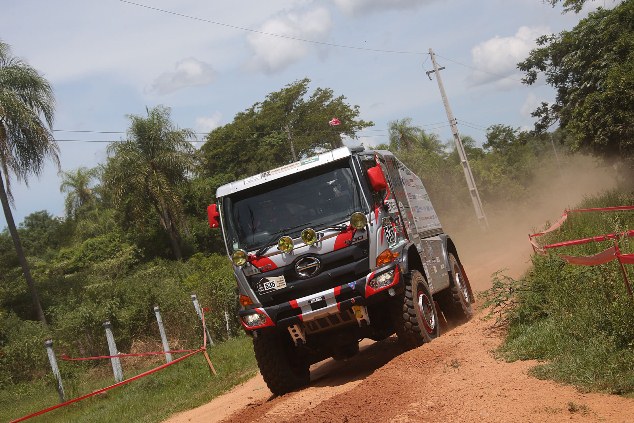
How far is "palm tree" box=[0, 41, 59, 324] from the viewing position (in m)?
25.3

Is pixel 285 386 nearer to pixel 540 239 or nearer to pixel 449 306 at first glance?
pixel 449 306

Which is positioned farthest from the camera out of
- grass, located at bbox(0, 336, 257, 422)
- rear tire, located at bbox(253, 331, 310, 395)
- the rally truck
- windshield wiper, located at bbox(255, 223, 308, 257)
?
grass, located at bbox(0, 336, 257, 422)

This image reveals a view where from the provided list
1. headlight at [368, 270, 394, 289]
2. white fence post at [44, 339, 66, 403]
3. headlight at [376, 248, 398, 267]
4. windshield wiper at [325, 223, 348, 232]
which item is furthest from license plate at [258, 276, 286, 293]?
white fence post at [44, 339, 66, 403]

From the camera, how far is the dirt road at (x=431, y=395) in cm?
604

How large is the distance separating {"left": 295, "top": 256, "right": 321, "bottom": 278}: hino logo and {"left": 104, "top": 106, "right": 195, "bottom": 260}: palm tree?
106ft

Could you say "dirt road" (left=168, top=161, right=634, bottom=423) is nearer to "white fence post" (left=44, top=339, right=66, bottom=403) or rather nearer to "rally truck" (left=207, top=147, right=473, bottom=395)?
"rally truck" (left=207, top=147, right=473, bottom=395)

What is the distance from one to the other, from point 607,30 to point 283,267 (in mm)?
26301


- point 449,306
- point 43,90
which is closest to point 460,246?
point 43,90

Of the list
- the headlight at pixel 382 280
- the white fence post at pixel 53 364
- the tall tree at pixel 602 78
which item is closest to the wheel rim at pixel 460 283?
the headlight at pixel 382 280

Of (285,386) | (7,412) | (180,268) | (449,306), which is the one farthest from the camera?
(180,268)

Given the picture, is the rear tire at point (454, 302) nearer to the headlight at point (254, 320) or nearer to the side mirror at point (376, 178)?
the side mirror at point (376, 178)

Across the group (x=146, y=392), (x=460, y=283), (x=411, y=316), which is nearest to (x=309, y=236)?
(x=411, y=316)

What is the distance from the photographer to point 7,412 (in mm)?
15406

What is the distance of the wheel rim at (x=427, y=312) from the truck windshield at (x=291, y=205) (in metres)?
1.59
